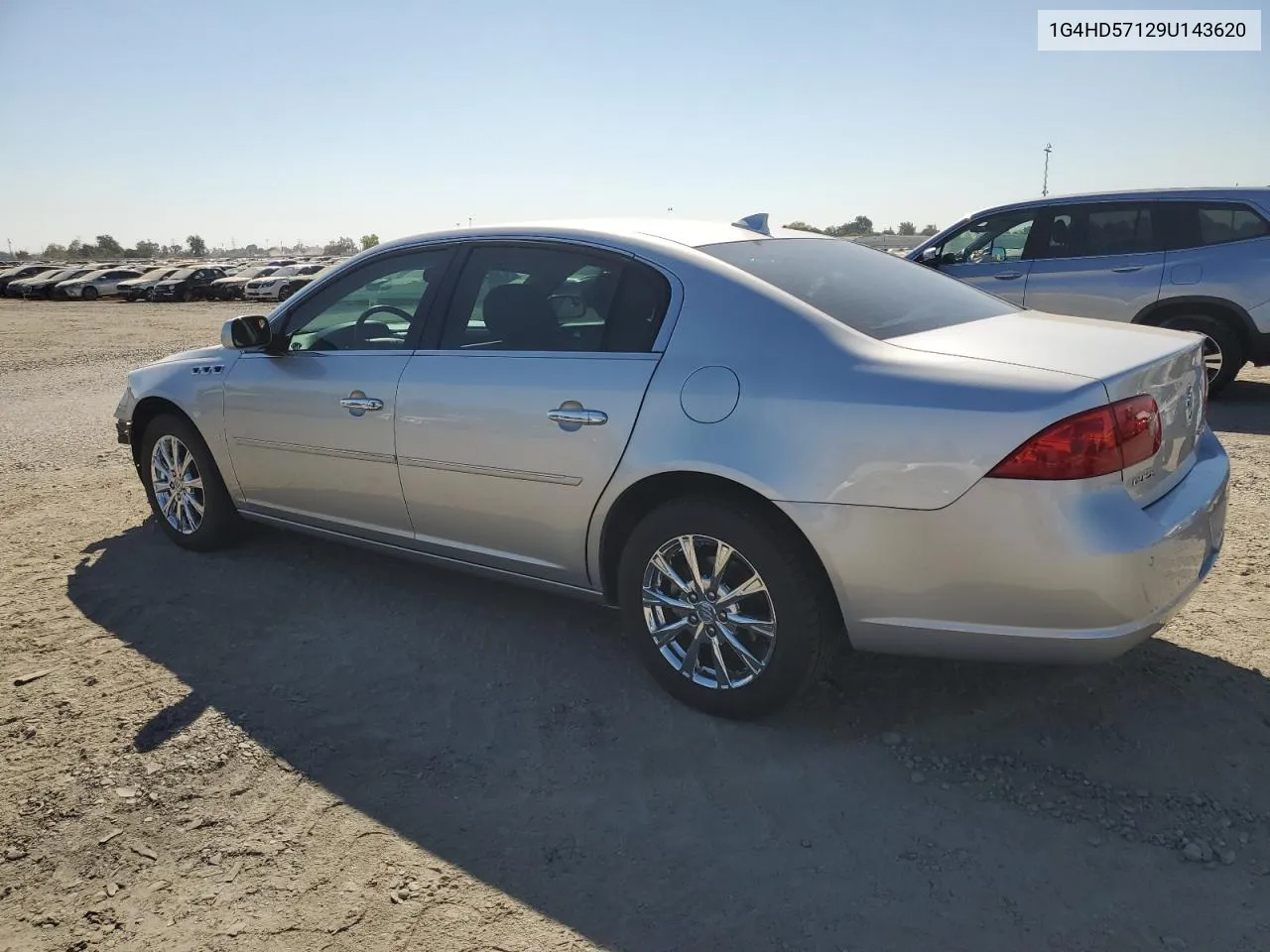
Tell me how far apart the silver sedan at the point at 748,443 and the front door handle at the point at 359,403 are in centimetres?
2

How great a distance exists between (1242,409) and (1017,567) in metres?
6.76

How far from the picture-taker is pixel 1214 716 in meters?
3.17

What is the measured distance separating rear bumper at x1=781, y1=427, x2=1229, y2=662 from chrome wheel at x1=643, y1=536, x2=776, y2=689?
0.99 ft

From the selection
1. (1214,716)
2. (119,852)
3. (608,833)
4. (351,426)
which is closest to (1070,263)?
(1214,716)

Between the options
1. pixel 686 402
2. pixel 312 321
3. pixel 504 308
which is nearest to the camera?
pixel 686 402

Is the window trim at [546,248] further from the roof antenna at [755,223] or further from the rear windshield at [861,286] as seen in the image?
the roof antenna at [755,223]

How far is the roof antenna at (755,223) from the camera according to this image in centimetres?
400

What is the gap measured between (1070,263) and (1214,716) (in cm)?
613

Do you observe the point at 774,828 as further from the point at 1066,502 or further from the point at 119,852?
the point at 119,852

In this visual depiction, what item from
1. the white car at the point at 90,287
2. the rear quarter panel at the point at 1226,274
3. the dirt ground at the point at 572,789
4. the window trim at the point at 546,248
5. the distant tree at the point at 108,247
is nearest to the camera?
the dirt ground at the point at 572,789

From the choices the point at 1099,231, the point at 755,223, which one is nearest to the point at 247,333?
the point at 755,223

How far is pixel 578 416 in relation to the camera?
339 cm

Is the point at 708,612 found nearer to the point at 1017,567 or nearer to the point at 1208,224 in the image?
the point at 1017,567

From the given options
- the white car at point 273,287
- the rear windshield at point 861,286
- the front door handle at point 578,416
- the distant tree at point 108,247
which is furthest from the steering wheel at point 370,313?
the distant tree at point 108,247
